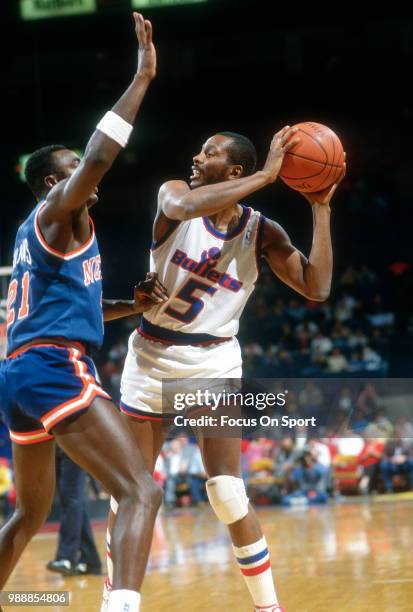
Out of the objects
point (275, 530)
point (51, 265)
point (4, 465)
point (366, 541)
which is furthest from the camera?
point (4, 465)

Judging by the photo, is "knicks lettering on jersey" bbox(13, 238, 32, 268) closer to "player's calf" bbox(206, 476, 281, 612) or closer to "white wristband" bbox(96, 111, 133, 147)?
"white wristband" bbox(96, 111, 133, 147)

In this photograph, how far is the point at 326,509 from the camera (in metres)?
12.0

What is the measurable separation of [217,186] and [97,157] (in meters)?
0.73

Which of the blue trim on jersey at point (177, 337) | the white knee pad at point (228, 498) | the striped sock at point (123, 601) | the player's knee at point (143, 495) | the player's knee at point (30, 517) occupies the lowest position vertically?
the white knee pad at point (228, 498)

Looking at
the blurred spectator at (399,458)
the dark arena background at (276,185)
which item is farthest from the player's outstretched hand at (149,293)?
the blurred spectator at (399,458)

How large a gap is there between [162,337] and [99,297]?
Result: 0.78 meters

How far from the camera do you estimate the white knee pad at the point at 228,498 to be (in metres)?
4.13

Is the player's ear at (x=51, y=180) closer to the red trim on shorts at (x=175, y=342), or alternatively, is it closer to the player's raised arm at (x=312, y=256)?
the red trim on shorts at (x=175, y=342)

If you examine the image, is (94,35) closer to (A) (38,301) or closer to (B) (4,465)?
(B) (4,465)

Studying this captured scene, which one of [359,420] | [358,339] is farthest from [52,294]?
[358,339]

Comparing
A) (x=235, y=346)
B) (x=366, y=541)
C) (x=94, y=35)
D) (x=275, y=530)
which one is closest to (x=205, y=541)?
(x=275, y=530)

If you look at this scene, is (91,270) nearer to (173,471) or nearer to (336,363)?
(173,471)

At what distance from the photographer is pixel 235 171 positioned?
14.3ft

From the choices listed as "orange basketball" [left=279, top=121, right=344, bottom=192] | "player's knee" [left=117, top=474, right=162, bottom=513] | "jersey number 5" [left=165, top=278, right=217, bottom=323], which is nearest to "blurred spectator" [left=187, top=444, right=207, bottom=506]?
"jersey number 5" [left=165, top=278, right=217, bottom=323]
